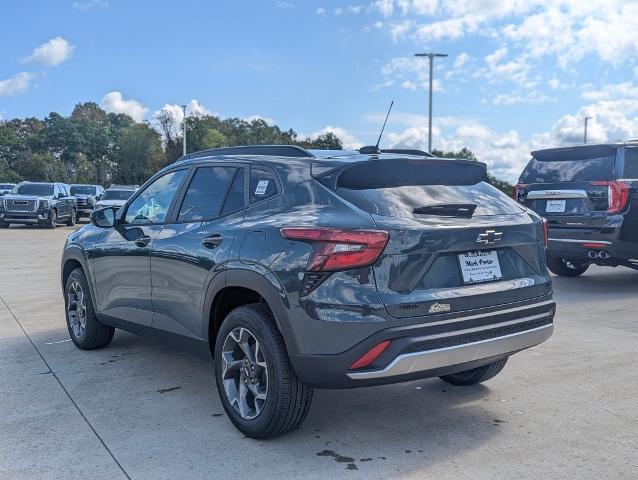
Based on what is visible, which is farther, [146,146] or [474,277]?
[146,146]

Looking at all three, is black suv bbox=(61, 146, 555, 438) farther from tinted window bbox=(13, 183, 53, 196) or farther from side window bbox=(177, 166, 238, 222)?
tinted window bbox=(13, 183, 53, 196)

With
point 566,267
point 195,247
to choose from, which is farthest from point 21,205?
point 195,247

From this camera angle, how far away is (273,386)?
11.9ft

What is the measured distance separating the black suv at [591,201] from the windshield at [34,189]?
20.1m

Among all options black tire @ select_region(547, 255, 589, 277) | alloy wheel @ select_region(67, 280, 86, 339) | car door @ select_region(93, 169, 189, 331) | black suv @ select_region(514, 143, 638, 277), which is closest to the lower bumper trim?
car door @ select_region(93, 169, 189, 331)

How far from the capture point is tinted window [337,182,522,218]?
361cm

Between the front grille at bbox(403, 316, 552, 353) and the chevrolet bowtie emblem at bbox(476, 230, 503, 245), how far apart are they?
1.66 ft

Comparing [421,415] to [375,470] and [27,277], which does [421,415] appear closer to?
[375,470]

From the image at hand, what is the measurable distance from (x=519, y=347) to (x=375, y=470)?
46.0 inches

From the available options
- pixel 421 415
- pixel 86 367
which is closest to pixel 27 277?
pixel 86 367

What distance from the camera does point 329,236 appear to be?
134 inches

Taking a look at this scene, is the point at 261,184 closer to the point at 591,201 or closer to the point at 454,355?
the point at 454,355

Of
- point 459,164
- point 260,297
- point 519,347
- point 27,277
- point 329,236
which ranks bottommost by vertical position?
point 27,277

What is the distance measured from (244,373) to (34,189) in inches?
908
